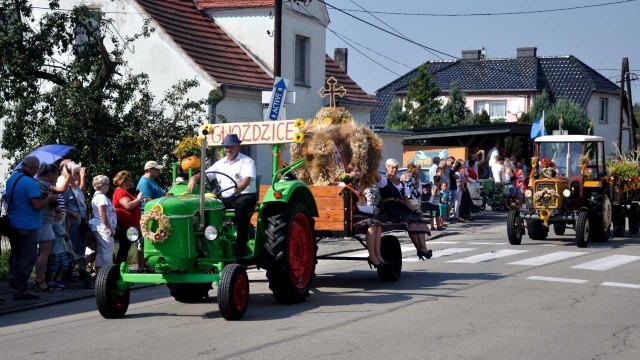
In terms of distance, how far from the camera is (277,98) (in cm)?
1973

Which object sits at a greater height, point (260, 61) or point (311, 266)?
point (260, 61)

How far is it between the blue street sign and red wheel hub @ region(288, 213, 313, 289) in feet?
23.0

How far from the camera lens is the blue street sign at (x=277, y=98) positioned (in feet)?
64.3

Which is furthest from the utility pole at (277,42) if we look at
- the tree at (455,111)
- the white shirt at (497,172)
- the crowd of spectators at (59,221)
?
the tree at (455,111)

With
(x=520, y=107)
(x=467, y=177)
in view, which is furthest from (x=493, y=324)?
(x=520, y=107)

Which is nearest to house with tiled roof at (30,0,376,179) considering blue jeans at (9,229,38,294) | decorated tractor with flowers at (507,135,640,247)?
decorated tractor with flowers at (507,135,640,247)

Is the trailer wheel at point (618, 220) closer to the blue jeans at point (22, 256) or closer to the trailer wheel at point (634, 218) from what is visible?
the trailer wheel at point (634, 218)

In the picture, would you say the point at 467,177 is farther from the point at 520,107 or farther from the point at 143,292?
the point at 520,107

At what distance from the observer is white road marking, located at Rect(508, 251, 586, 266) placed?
701 inches

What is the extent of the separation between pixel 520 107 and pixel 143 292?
55.7 meters

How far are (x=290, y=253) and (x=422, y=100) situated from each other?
48.0m

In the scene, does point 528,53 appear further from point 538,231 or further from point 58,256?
point 58,256

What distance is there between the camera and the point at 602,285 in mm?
14859

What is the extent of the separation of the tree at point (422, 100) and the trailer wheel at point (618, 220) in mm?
34281
